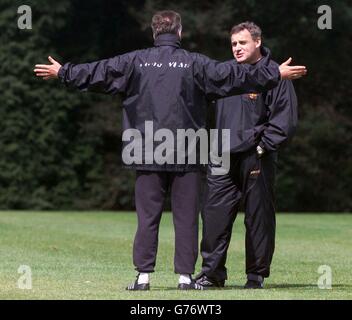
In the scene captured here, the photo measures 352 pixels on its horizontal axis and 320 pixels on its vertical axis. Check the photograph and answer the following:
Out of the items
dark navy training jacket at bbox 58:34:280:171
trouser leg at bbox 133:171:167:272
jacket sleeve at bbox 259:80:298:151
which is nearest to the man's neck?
jacket sleeve at bbox 259:80:298:151

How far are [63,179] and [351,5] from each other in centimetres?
967

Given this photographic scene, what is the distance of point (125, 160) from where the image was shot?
869 cm

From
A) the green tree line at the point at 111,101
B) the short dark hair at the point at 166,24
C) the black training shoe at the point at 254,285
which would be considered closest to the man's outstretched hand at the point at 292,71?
the short dark hair at the point at 166,24

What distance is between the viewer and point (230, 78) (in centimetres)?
855

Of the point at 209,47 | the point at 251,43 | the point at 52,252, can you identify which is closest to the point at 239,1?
the point at 209,47

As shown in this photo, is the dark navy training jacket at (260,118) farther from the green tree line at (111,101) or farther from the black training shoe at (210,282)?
the green tree line at (111,101)

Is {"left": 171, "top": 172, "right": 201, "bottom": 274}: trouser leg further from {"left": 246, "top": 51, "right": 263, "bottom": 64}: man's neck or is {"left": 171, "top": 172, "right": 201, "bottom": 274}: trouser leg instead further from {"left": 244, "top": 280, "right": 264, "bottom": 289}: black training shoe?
{"left": 246, "top": 51, "right": 263, "bottom": 64}: man's neck

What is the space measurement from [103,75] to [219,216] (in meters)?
1.70

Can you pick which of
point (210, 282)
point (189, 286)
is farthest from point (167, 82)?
point (210, 282)

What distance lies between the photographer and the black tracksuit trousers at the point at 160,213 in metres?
8.68

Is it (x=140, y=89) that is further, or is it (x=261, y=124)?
(x=261, y=124)
